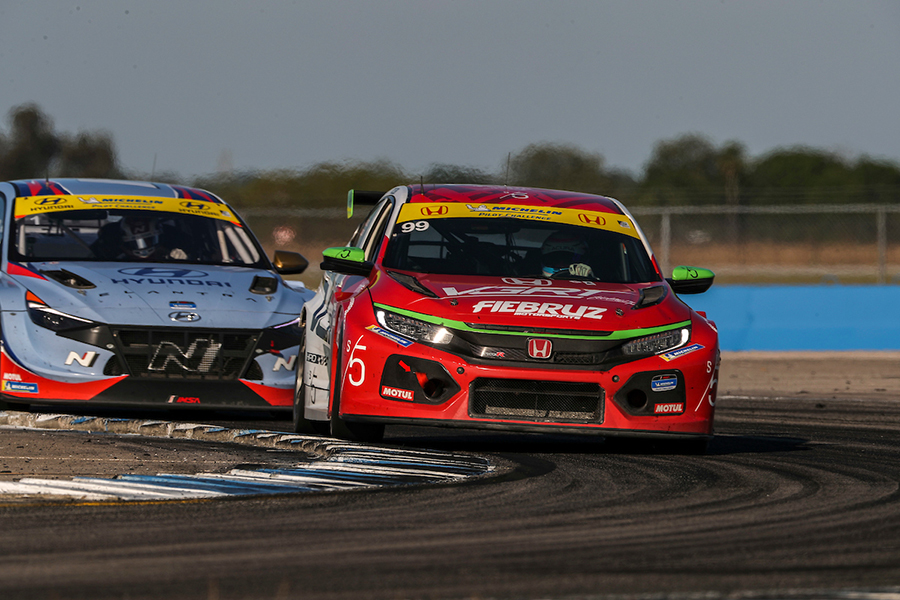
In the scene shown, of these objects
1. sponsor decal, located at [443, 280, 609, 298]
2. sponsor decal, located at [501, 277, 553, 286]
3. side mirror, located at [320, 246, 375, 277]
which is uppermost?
side mirror, located at [320, 246, 375, 277]

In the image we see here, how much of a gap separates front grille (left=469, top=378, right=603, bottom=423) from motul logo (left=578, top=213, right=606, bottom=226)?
5.63 feet

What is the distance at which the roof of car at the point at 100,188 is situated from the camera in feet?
36.5

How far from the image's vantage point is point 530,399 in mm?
7785

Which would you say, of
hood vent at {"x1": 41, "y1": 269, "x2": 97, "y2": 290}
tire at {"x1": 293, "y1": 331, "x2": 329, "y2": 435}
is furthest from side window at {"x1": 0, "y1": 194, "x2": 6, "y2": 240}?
tire at {"x1": 293, "y1": 331, "x2": 329, "y2": 435}

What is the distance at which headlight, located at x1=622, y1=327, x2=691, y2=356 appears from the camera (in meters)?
7.93

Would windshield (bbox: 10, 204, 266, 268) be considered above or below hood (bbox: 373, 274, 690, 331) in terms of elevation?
above

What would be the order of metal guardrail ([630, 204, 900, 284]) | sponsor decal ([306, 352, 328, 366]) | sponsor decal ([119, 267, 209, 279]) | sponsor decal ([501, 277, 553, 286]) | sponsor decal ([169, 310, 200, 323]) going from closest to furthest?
sponsor decal ([501, 277, 553, 286]) < sponsor decal ([306, 352, 328, 366]) < sponsor decal ([169, 310, 200, 323]) < sponsor decal ([119, 267, 209, 279]) < metal guardrail ([630, 204, 900, 284])

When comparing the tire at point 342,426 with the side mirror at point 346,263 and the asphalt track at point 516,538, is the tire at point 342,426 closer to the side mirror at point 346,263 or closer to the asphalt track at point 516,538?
the side mirror at point 346,263

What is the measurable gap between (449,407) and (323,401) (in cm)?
118

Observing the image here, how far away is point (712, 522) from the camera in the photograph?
562cm

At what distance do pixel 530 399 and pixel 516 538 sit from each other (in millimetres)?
2598

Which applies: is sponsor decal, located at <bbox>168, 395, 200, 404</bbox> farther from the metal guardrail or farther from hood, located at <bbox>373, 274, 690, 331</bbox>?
the metal guardrail

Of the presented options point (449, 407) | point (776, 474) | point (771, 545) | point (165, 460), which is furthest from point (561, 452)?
point (771, 545)

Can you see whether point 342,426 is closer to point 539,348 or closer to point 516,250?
point 539,348
